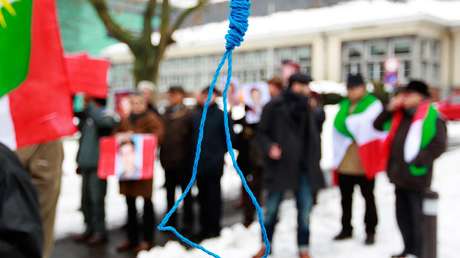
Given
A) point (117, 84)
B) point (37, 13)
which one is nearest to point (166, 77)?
point (117, 84)

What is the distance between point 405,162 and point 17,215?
12.1 ft

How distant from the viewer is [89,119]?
591cm

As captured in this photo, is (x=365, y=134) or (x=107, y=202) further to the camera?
(x=107, y=202)

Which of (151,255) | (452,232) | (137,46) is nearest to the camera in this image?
(151,255)

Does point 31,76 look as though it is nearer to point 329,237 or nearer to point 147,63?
point 329,237

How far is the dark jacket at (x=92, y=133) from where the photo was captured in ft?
19.1

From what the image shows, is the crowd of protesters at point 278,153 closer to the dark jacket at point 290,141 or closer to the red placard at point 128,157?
the dark jacket at point 290,141

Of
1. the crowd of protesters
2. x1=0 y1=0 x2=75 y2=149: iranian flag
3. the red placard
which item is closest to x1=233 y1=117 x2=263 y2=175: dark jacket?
the crowd of protesters

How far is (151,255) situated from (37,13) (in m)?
3.31

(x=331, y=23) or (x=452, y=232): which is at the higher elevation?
(x=331, y=23)

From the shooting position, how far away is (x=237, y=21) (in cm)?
133

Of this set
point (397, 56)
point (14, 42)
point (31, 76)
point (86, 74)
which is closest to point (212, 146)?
point (86, 74)

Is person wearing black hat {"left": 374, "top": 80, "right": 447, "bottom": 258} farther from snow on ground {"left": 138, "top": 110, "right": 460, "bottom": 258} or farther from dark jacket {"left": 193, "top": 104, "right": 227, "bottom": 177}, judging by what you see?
dark jacket {"left": 193, "top": 104, "right": 227, "bottom": 177}

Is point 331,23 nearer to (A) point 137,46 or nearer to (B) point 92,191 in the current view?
(A) point 137,46
